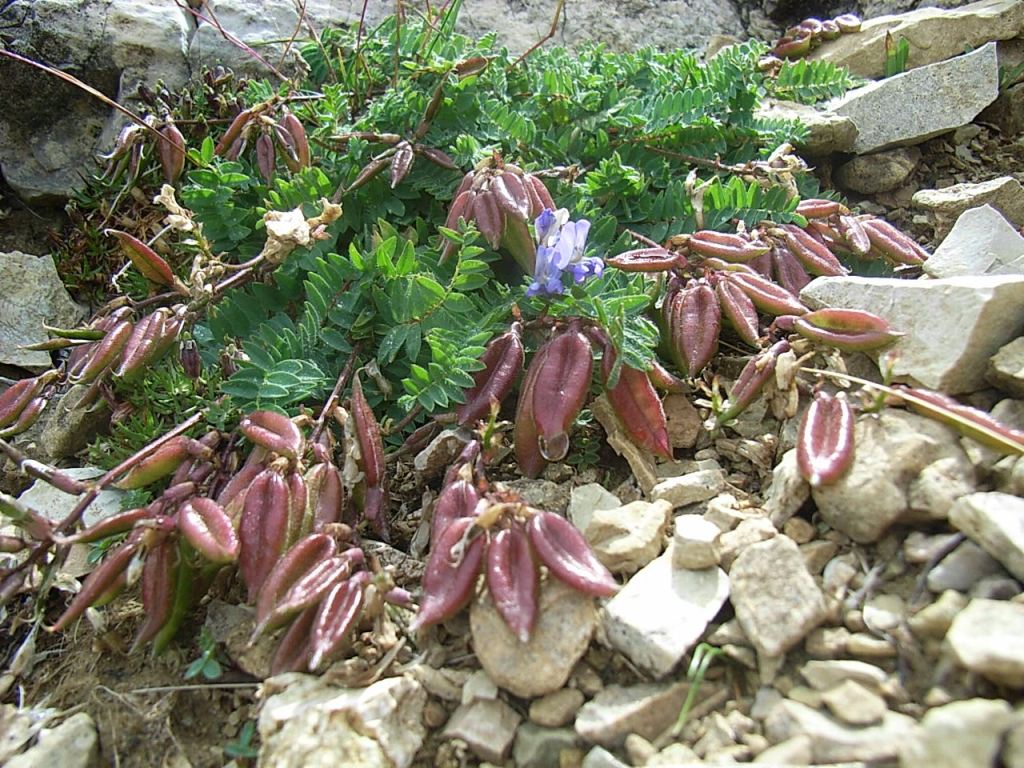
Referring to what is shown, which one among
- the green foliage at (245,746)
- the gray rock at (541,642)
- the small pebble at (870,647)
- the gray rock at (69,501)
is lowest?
the gray rock at (69,501)

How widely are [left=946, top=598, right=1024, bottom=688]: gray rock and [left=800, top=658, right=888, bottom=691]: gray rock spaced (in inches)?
5.5

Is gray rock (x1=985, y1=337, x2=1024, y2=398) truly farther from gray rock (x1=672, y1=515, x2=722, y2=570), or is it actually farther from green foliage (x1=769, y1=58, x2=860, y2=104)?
green foliage (x1=769, y1=58, x2=860, y2=104)

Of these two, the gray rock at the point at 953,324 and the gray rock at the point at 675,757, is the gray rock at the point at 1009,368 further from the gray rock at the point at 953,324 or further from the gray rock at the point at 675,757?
the gray rock at the point at 675,757

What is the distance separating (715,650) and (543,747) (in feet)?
1.25

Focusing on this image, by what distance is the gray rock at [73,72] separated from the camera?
363 cm

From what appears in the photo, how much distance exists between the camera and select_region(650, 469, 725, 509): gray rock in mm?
2100

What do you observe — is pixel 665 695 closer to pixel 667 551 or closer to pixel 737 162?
pixel 667 551

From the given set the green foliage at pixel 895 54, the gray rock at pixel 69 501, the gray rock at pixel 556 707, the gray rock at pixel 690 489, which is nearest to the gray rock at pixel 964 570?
the gray rock at pixel 690 489

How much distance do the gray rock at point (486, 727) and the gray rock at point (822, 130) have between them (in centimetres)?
262

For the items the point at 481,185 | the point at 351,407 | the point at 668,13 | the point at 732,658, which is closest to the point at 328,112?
the point at 481,185

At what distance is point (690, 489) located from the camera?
6.89 feet

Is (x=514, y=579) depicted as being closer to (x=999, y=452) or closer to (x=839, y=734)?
(x=839, y=734)

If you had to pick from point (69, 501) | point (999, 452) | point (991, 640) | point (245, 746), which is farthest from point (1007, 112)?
point (69, 501)

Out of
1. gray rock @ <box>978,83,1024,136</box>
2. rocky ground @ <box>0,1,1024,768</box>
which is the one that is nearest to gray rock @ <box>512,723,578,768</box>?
rocky ground @ <box>0,1,1024,768</box>
